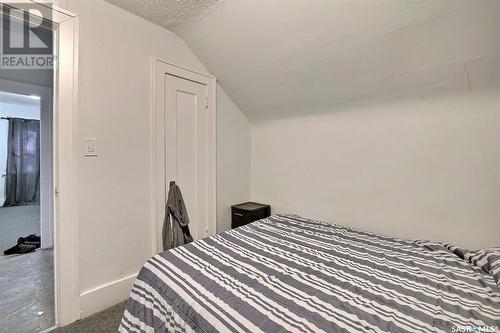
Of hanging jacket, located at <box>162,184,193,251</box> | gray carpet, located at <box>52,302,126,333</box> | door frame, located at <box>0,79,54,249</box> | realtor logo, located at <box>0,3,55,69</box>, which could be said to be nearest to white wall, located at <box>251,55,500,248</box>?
hanging jacket, located at <box>162,184,193,251</box>

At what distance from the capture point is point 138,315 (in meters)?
1.24

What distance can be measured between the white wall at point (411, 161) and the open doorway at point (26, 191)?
2.41 meters

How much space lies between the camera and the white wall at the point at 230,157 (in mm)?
2758

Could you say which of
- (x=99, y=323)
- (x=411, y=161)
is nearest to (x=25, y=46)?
(x=99, y=323)

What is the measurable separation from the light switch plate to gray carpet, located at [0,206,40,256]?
7.46ft

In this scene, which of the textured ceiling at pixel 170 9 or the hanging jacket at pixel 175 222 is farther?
the hanging jacket at pixel 175 222

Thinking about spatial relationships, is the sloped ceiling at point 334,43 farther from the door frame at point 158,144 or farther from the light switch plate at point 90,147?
the light switch plate at point 90,147

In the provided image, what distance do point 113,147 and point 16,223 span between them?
373 centimetres

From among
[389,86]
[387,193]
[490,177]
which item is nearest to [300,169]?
[387,193]

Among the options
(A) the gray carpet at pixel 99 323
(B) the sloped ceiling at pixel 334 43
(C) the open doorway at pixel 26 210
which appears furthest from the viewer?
(C) the open doorway at pixel 26 210

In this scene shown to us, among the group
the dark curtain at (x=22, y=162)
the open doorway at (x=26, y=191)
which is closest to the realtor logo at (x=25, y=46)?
the open doorway at (x=26, y=191)

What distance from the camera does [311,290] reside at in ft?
3.61

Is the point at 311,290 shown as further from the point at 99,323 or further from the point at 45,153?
the point at 45,153

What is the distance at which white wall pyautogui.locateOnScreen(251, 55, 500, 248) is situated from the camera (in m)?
1.61
